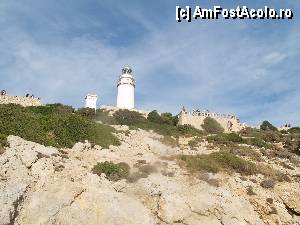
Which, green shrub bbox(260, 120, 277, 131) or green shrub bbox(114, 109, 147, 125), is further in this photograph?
green shrub bbox(260, 120, 277, 131)

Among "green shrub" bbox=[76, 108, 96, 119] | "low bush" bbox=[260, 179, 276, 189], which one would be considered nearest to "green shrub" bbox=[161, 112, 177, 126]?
"green shrub" bbox=[76, 108, 96, 119]

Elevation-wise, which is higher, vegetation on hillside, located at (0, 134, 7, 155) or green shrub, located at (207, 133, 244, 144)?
green shrub, located at (207, 133, 244, 144)

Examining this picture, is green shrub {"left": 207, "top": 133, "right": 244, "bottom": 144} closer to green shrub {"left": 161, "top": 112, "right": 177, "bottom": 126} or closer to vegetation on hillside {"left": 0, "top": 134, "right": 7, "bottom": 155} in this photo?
green shrub {"left": 161, "top": 112, "right": 177, "bottom": 126}

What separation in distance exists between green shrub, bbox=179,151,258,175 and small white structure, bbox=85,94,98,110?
2782cm

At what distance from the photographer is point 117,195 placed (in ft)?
91.8

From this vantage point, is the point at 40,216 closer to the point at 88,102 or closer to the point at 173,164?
the point at 173,164

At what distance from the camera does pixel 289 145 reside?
46.6m

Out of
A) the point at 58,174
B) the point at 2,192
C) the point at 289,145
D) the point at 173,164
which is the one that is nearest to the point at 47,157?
the point at 58,174

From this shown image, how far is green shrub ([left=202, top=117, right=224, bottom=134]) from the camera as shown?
60.1 meters

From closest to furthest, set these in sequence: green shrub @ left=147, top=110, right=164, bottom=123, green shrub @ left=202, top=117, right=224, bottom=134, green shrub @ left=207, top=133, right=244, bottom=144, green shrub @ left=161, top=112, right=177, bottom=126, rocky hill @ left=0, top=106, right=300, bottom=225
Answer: rocky hill @ left=0, top=106, right=300, bottom=225 < green shrub @ left=207, top=133, right=244, bottom=144 < green shrub @ left=147, top=110, right=164, bottom=123 < green shrub @ left=161, top=112, right=177, bottom=126 < green shrub @ left=202, top=117, right=224, bottom=134

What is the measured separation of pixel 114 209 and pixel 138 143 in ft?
46.2

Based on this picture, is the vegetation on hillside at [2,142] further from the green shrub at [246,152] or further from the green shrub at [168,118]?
the green shrub at [168,118]

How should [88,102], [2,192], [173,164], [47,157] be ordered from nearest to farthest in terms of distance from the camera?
[2,192] < [47,157] < [173,164] < [88,102]

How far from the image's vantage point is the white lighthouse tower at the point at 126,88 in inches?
2729
